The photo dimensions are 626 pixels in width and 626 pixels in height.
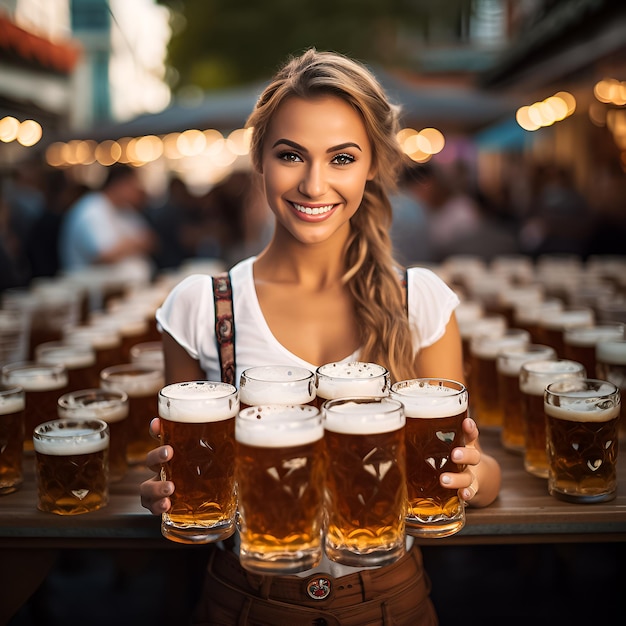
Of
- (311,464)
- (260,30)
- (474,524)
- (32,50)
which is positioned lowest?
(474,524)

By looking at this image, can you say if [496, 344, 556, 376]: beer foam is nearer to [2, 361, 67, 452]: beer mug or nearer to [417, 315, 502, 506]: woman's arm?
[417, 315, 502, 506]: woman's arm

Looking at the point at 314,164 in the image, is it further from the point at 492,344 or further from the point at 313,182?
the point at 492,344

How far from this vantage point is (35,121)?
755 cm

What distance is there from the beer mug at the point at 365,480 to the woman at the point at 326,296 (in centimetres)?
26

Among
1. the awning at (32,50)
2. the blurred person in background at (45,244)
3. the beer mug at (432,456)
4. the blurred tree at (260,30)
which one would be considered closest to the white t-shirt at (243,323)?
the beer mug at (432,456)

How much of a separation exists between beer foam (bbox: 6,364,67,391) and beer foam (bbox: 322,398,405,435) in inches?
44.1

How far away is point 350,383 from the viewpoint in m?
1.47

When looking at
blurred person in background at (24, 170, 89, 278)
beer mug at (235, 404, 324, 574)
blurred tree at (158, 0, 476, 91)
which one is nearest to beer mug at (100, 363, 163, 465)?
beer mug at (235, 404, 324, 574)

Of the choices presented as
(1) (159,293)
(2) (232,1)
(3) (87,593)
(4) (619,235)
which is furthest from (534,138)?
(3) (87,593)

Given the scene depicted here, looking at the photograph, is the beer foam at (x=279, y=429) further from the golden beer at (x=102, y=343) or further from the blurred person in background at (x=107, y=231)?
the blurred person in background at (x=107, y=231)

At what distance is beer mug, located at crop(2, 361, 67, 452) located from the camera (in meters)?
2.17

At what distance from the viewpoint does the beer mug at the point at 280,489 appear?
4.14ft

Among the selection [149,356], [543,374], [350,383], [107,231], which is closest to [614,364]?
[543,374]

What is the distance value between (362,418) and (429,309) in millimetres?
673
